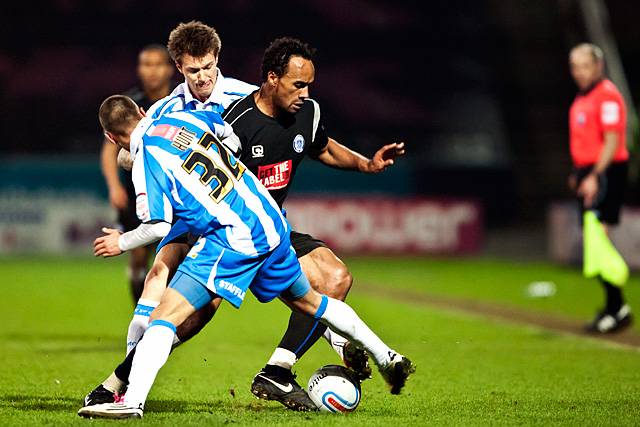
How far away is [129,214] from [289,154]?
337 centimetres

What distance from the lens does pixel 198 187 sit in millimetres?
5609

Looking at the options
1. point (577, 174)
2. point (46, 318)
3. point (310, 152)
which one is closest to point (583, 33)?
point (577, 174)

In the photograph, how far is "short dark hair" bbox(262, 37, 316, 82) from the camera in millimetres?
6082

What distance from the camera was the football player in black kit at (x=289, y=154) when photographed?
6121 millimetres

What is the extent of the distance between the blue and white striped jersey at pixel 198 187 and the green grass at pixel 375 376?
910mm

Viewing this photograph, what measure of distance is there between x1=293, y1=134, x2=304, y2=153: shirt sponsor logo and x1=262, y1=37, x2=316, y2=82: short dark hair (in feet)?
1.41

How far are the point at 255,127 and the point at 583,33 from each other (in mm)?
16521

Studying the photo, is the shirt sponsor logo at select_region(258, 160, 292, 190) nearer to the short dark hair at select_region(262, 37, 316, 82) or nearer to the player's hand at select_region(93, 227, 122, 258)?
the short dark hair at select_region(262, 37, 316, 82)

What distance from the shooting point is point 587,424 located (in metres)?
5.74

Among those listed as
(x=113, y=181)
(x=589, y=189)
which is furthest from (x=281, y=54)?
(x=589, y=189)

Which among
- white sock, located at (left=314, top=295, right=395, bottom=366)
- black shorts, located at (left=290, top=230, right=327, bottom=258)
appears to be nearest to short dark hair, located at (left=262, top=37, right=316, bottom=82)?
black shorts, located at (left=290, top=230, right=327, bottom=258)

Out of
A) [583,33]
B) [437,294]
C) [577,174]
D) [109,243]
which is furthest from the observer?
[583,33]

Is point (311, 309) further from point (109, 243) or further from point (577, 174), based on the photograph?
point (577, 174)

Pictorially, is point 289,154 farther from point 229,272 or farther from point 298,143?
point 229,272
